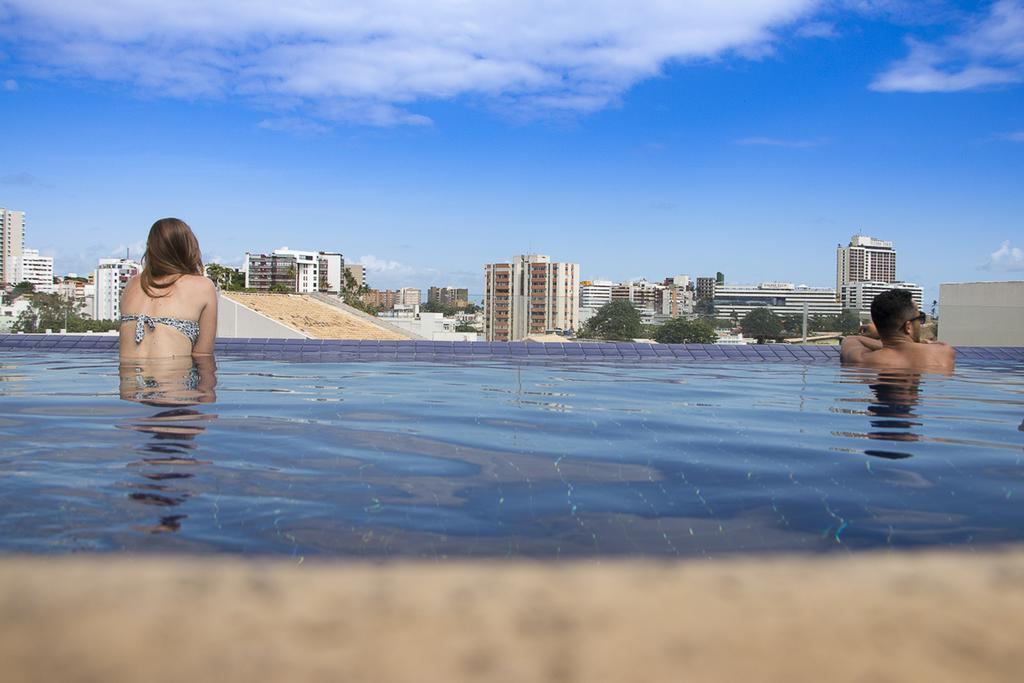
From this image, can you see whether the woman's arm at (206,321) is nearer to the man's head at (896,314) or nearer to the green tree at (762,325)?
the man's head at (896,314)

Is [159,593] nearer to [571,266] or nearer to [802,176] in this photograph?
[571,266]

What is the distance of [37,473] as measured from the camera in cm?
188

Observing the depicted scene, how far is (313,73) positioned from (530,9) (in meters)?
9.83

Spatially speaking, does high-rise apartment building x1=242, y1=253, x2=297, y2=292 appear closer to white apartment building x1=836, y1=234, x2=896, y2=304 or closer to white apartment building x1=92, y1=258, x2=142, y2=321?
white apartment building x1=92, y1=258, x2=142, y2=321

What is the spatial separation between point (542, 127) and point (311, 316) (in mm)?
19855

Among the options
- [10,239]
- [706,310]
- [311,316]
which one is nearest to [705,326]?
[706,310]

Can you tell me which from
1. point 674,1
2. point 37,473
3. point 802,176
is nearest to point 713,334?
point 674,1

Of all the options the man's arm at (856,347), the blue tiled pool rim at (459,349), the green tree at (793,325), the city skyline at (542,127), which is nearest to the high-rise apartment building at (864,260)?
the city skyline at (542,127)

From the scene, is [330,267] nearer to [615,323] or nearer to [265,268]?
[265,268]

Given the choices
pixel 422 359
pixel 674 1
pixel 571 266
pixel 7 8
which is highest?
pixel 7 8

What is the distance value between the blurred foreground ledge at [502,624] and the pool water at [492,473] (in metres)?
0.23

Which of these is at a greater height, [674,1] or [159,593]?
[674,1]

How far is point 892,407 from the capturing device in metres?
3.71

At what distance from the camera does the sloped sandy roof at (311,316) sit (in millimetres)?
32344
